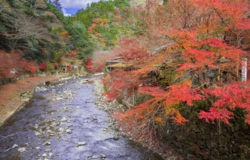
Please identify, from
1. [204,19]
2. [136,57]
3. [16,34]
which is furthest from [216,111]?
[16,34]

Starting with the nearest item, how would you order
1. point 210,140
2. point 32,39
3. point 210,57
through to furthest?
1. point 210,57
2. point 210,140
3. point 32,39

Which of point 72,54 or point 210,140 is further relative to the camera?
point 72,54

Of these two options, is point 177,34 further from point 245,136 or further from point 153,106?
point 245,136

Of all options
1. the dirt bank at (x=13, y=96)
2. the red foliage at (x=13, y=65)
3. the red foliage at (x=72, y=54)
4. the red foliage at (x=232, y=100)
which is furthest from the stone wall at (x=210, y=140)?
the red foliage at (x=72, y=54)

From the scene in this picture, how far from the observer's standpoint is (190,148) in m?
6.68

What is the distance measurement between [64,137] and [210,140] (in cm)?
626

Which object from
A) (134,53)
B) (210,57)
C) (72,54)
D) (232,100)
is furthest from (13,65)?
(72,54)

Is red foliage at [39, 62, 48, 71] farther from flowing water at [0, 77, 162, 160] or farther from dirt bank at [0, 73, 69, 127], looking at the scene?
flowing water at [0, 77, 162, 160]

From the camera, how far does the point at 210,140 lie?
234 inches

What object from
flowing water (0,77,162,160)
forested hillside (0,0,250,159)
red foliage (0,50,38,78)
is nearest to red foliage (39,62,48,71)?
red foliage (0,50,38,78)

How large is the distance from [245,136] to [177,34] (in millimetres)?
3335

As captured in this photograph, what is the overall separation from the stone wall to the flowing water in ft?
3.67

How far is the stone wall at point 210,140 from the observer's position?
5086mm

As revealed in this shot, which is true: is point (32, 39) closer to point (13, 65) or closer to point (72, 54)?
point (13, 65)
